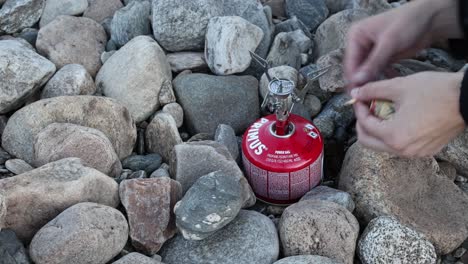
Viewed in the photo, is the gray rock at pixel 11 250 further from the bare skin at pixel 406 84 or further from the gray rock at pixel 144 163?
the bare skin at pixel 406 84

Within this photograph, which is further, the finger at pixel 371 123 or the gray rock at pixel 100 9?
the gray rock at pixel 100 9

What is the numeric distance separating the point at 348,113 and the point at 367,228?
1.53 ft

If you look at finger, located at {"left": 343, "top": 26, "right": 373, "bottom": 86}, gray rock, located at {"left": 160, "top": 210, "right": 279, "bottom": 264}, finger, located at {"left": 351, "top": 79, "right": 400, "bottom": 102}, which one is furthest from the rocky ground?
finger, located at {"left": 351, "top": 79, "right": 400, "bottom": 102}

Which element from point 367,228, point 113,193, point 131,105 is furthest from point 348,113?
point 113,193

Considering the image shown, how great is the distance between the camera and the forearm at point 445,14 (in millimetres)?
1302

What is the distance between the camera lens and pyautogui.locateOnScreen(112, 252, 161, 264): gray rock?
1380mm

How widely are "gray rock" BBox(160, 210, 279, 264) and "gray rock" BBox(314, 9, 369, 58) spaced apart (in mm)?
728

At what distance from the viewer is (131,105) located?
73.8 inches

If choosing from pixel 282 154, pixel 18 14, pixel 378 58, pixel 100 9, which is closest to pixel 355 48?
pixel 378 58

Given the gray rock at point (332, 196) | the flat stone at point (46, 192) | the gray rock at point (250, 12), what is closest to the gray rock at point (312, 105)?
the gray rock at point (250, 12)

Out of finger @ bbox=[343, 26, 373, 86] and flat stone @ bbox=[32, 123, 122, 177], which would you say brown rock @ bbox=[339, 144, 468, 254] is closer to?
Result: finger @ bbox=[343, 26, 373, 86]

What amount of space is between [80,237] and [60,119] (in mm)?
473

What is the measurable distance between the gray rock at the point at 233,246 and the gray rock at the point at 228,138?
0.94ft

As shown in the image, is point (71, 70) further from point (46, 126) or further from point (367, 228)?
point (367, 228)
